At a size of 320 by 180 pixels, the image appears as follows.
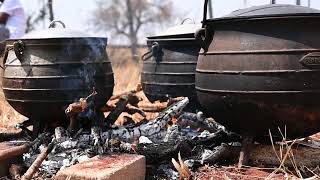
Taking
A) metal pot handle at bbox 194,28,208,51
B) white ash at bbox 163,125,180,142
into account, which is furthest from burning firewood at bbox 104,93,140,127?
metal pot handle at bbox 194,28,208,51

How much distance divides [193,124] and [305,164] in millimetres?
1182

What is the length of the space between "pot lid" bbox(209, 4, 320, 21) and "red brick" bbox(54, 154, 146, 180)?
1103 millimetres

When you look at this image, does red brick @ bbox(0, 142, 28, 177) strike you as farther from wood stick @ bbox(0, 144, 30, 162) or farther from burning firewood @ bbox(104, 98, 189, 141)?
burning firewood @ bbox(104, 98, 189, 141)

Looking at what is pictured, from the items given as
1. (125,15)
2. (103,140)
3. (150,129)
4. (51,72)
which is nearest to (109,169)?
(103,140)

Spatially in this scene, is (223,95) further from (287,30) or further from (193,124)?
(193,124)

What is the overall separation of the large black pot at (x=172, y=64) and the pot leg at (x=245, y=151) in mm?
1482

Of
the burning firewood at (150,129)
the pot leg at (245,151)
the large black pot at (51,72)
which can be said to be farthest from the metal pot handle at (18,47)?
the pot leg at (245,151)

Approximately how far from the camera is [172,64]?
452cm

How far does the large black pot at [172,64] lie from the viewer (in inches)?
174

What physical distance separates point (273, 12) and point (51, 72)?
6.01 feet

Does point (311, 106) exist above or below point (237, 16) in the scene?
below

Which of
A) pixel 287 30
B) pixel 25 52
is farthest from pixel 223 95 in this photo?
pixel 25 52

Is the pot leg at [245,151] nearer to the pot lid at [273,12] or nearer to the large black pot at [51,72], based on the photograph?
the pot lid at [273,12]

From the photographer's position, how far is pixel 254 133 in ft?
9.66
